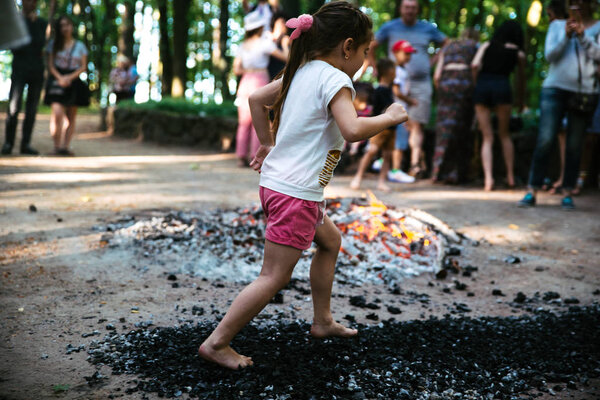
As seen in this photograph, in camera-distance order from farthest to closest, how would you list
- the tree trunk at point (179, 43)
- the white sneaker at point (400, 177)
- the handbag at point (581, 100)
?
the tree trunk at point (179, 43), the white sneaker at point (400, 177), the handbag at point (581, 100)

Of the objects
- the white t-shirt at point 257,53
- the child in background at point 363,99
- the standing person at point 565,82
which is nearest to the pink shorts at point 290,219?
the standing person at point 565,82

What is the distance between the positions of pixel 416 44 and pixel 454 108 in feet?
3.91

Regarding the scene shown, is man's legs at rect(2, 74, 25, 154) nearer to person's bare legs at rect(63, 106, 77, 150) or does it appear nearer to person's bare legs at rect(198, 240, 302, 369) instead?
person's bare legs at rect(63, 106, 77, 150)

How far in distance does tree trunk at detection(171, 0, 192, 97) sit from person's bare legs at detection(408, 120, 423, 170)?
32.3 feet

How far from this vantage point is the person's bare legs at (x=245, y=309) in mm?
2570

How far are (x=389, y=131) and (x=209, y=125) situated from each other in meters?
6.86

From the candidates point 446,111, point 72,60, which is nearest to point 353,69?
point 446,111

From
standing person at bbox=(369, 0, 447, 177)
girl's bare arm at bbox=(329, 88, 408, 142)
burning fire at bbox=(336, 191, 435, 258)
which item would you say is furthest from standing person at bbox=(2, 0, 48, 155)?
girl's bare arm at bbox=(329, 88, 408, 142)

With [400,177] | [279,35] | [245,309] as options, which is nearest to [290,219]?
[245,309]

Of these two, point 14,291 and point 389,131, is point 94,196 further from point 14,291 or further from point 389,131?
point 389,131

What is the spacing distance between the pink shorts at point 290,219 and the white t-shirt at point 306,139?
3 centimetres

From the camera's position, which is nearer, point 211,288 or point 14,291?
point 14,291

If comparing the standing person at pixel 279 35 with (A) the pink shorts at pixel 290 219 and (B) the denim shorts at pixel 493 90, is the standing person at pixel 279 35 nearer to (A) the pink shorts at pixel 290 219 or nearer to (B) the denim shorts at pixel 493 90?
(B) the denim shorts at pixel 493 90

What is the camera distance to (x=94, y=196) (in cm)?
666
